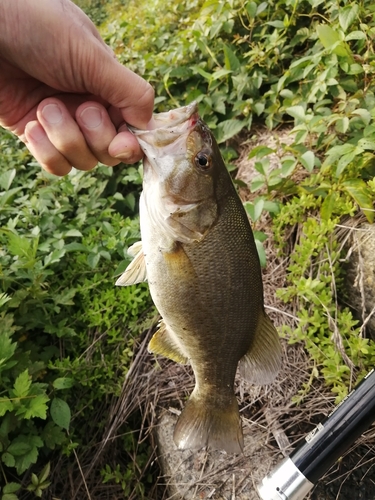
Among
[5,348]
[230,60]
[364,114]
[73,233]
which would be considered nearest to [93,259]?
[73,233]

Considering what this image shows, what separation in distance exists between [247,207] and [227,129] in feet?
3.48

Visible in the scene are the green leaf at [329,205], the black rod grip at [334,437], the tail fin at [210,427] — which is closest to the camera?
the black rod grip at [334,437]

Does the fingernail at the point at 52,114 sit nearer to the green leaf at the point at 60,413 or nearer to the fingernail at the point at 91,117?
the fingernail at the point at 91,117

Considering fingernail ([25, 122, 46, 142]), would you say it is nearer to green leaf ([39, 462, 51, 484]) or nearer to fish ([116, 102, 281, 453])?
fish ([116, 102, 281, 453])

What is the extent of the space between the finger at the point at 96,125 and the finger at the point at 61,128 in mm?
29

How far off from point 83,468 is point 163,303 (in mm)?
1449

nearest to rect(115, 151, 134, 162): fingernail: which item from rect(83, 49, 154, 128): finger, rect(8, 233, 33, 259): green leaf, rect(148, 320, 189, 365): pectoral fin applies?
rect(83, 49, 154, 128): finger

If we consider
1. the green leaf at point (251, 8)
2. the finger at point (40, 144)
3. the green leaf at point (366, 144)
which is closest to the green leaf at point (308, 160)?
the green leaf at point (366, 144)

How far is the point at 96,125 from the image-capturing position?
1595mm

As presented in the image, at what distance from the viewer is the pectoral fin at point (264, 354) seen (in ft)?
5.55

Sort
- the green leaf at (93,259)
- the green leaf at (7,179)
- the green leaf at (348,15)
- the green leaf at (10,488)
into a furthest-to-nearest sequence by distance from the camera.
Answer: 1. the green leaf at (7,179)
2. the green leaf at (348,15)
3. the green leaf at (93,259)
4. the green leaf at (10,488)

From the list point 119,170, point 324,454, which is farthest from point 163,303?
point 119,170

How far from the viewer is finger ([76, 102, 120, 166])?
5.24 feet

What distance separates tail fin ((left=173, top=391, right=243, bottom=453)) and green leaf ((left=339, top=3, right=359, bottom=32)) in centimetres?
254
